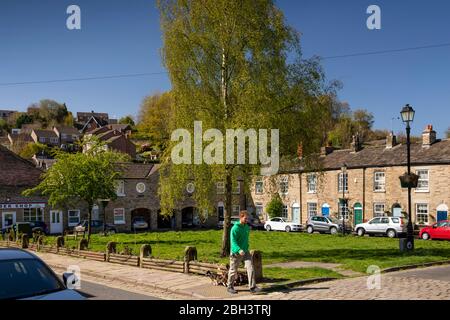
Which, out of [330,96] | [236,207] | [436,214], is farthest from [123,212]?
[330,96]

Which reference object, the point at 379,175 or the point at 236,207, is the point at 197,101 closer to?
the point at 379,175

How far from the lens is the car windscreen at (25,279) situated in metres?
8.01

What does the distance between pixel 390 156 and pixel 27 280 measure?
37.6m

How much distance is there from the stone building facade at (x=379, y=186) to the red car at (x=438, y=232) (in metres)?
5.12

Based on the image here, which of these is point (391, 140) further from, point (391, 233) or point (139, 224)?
point (139, 224)

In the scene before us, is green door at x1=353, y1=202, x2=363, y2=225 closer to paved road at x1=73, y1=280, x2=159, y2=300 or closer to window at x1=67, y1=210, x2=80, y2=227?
window at x1=67, y1=210, x2=80, y2=227

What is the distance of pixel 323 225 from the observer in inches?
1569

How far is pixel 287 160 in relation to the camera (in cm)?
2067

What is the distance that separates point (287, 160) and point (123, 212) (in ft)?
97.5

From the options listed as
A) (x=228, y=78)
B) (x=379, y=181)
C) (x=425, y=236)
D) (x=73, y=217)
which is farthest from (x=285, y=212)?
(x=228, y=78)

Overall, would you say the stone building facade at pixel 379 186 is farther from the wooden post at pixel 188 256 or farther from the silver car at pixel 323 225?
the wooden post at pixel 188 256

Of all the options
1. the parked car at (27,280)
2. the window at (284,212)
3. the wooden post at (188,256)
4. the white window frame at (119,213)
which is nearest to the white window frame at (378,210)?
the window at (284,212)

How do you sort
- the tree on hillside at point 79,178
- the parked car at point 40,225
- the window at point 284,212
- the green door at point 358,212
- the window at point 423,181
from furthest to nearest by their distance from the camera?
the window at point 284,212, the green door at point 358,212, the parked car at point 40,225, the window at point 423,181, the tree on hillside at point 79,178
